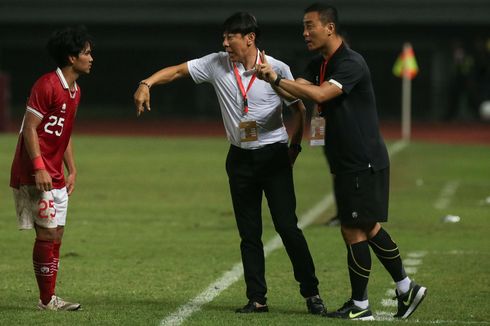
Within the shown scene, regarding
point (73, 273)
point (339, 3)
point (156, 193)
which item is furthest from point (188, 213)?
point (339, 3)

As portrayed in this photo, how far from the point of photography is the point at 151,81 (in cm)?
871

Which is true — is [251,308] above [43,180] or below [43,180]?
below

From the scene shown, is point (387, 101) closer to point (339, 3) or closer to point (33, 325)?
point (339, 3)

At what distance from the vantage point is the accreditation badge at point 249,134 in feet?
29.0

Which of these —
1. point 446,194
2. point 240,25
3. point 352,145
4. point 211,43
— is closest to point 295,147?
point 352,145

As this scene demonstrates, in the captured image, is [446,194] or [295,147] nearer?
[295,147]

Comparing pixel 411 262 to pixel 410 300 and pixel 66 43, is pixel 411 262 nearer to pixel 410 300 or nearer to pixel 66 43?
pixel 410 300

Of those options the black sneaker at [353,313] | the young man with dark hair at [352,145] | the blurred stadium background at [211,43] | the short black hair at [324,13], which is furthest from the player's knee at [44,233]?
the blurred stadium background at [211,43]

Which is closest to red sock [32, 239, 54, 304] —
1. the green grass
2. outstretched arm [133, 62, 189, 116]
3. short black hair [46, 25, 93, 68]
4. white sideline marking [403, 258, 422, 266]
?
the green grass

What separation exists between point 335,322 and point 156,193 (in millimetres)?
10277

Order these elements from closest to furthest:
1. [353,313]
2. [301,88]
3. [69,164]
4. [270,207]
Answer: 1. [301,88]
2. [353,313]
3. [270,207]
4. [69,164]

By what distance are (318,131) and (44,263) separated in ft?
6.68

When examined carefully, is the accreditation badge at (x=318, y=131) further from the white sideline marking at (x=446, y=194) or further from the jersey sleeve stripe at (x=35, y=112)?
the white sideline marking at (x=446, y=194)

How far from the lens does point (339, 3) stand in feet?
128
